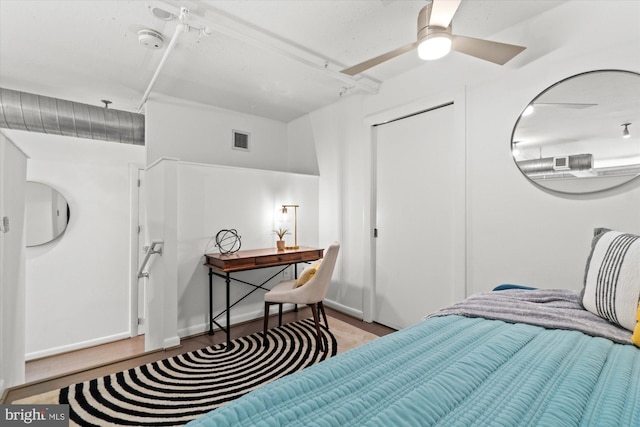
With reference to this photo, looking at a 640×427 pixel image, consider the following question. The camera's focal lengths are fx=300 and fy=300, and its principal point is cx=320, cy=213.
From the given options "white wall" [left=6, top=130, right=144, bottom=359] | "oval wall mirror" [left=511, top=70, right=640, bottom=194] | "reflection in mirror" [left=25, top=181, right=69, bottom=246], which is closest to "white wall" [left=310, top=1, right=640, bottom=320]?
"oval wall mirror" [left=511, top=70, right=640, bottom=194]

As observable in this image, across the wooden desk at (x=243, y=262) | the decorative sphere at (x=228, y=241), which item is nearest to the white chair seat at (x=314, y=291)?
the wooden desk at (x=243, y=262)

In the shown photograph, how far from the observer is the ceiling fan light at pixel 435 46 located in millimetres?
1540

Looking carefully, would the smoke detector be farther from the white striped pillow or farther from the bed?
the white striped pillow

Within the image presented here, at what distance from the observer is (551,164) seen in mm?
1991

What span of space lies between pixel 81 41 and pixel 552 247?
377 centimetres

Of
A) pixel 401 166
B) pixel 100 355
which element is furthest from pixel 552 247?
pixel 100 355

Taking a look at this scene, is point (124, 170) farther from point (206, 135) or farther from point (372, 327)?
point (372, 327)

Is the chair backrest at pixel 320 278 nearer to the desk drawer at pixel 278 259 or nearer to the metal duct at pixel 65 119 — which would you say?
the desk drawer at pixel 278 259

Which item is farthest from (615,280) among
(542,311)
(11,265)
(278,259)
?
(11,265)

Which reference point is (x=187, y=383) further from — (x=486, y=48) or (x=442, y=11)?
(x=486, y=48)

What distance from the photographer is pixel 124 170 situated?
3.53 metres

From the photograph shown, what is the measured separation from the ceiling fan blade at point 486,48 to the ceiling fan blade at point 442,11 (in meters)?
0.15

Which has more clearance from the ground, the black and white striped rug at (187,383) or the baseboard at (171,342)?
the baseboard at (171,342)

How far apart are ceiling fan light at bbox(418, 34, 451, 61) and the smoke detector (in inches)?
75.7
